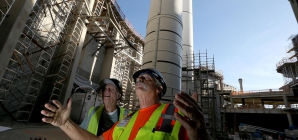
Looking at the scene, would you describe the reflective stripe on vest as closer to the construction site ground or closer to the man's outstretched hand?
the man's outstretched hand

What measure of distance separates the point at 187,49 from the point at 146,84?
12.7 metres

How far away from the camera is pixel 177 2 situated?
873 cm

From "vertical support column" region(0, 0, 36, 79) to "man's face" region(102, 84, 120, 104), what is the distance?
194 inches

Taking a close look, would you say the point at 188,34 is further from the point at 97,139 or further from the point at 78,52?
the point at 97,139

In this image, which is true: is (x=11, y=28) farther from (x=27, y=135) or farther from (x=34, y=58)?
(x=27, y=135)

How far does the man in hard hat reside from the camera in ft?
3.28

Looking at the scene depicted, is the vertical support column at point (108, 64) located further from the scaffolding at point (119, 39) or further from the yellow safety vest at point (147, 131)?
the yellow safety vest at point (147, 131)

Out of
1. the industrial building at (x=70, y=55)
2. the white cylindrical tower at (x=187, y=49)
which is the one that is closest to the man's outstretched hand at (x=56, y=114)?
the industrial building at (x=70, y=55)

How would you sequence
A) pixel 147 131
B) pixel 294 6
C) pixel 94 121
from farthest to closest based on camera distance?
pixel 294 6 < pixel 94 121 < pixel 147 131

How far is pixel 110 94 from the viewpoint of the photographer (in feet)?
8.89

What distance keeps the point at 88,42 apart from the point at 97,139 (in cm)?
1170

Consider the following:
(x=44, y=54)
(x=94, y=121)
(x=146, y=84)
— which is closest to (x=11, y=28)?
(x=44, y=54)

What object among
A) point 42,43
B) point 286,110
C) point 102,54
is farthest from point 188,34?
point 286,110

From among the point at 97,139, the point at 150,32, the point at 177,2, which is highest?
the point at 177,2
